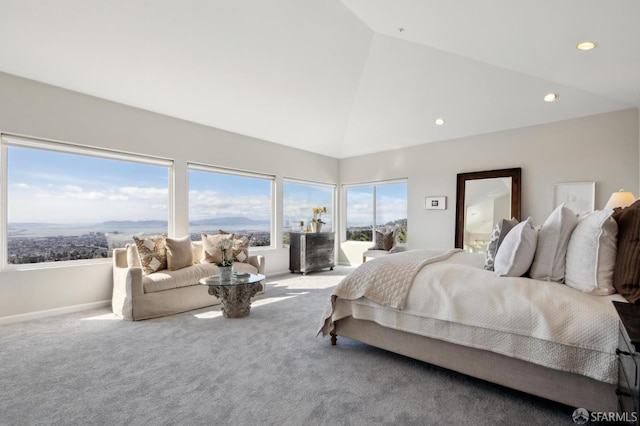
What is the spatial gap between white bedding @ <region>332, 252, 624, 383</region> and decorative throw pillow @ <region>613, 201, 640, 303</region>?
83 millimetres

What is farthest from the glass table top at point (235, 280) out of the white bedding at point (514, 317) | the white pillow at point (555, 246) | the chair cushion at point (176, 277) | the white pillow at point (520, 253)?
the white pillow at point (555, 246)

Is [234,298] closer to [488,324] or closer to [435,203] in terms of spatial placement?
[488,324]

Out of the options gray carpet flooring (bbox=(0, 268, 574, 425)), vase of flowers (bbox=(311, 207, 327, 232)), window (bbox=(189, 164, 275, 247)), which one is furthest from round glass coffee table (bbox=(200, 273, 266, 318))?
vase of flowers (bbox=(311, 207, 327, 232))

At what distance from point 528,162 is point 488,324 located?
4.06 m

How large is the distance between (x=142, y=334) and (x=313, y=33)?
373cm

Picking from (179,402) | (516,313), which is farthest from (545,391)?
(179,402)

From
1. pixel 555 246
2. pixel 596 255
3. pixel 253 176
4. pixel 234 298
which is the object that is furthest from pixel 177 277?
pixel 596 255

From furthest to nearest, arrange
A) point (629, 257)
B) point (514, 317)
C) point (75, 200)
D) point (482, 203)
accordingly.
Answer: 1. point (482, 203)
2. point (75, 200)
3. point (514, 317)
4. point (629, 257)

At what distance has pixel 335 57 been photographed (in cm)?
428

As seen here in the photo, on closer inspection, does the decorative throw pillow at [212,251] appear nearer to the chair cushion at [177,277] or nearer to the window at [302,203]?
the chair cushion at [177,277]

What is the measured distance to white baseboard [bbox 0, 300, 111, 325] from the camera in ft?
11.3

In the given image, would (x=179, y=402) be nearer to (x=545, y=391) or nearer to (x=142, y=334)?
(x=142, y=334)

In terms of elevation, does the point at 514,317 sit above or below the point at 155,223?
below

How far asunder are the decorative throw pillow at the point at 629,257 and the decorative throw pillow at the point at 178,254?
415 centimetres
